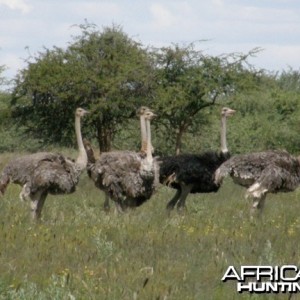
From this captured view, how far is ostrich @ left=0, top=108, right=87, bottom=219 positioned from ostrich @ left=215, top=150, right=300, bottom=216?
2081 mm

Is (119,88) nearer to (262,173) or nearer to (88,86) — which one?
(88,86)

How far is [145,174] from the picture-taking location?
1355 cm

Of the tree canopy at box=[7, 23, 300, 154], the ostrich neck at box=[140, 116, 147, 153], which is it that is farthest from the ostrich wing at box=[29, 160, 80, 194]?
the tree canopy at box=[7, 23, 300, 154]

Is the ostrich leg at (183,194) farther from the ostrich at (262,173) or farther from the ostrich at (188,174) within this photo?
the ostrich at (262,173)

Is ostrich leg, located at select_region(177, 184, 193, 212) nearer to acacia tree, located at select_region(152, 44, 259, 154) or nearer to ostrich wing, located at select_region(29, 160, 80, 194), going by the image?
ostrich wing, located at select_region(29, 160, 80, 194)

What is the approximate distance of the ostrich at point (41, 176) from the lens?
12242 millimetres

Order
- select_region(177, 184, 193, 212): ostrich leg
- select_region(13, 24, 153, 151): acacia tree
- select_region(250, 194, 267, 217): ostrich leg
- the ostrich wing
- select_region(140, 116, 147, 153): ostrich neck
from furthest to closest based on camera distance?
select_region(13, 24, 153, 151): acacia tree < select_region(140, 116, 147, 153): ostrich neck < select_region(177, 184, 193, 212): ostrich leg < select_region(250, 194, 267, 217): ostrich leg < the ostrich wing

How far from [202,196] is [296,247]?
875 centimetres

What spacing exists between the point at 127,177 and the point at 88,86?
16435 mm

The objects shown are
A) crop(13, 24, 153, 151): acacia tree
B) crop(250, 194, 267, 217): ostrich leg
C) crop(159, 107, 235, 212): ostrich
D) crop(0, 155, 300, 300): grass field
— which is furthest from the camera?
crop(13, 24, 153, 151): acacia tree

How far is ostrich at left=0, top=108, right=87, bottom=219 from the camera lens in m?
12.2

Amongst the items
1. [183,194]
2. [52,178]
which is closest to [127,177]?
[183,194]

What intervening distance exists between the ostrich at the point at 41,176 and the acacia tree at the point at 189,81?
56.3 feet

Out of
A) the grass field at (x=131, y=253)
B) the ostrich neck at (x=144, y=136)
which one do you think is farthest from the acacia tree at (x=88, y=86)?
the grass field at (x=131, y=253)
